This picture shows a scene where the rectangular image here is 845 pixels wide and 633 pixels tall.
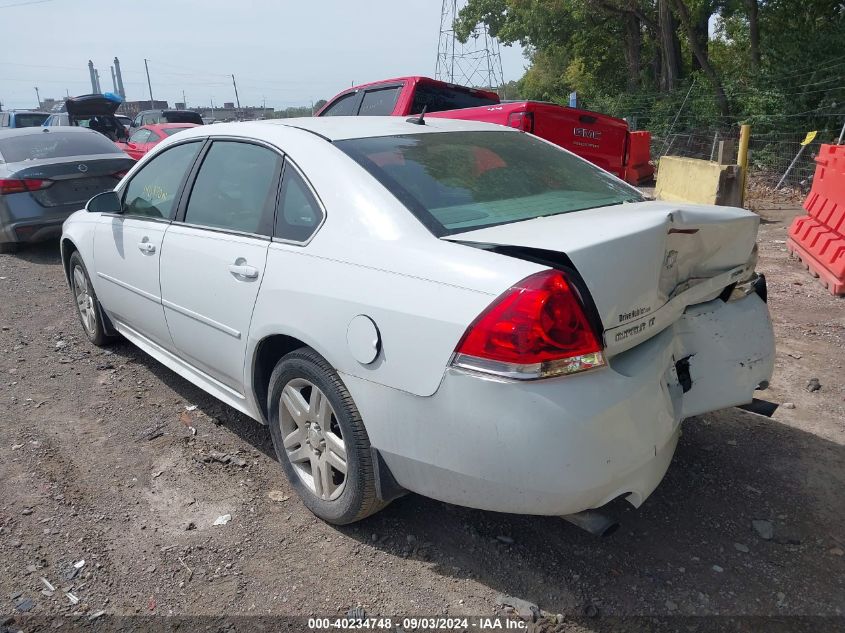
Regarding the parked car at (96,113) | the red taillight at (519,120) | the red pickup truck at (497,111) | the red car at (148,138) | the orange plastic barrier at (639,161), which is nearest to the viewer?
the red taillight at (519,120)

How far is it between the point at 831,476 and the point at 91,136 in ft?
30.6

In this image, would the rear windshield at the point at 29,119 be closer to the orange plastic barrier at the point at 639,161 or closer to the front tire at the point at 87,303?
the front tire at the point at 87,303

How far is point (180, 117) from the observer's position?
18781mm

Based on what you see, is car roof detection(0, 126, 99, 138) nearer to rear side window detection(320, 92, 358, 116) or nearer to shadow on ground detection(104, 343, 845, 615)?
rear side window detection(320, 92, 358, 116)

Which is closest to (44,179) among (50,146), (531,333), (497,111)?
(50,146)

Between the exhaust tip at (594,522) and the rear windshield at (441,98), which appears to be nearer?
the exhaust tip at (594,522)

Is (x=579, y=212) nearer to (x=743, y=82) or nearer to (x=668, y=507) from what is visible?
(x=668, y=507)

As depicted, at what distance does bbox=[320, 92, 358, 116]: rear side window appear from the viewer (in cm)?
894

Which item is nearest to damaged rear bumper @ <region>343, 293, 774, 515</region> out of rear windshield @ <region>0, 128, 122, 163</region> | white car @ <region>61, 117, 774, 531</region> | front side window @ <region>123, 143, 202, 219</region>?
white car @ <region>61, 117, 774, 531</region>

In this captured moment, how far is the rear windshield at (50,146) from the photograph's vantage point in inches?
329

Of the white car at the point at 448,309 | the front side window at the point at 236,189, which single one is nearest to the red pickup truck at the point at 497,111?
the white car at the point at 448,309

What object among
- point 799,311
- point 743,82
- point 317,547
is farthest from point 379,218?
point 743,82

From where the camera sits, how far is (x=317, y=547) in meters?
2.79

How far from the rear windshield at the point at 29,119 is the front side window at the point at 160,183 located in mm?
16895
